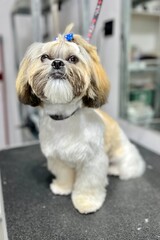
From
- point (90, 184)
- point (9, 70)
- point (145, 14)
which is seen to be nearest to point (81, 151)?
point (90, 184)

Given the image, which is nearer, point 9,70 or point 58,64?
point 58,64

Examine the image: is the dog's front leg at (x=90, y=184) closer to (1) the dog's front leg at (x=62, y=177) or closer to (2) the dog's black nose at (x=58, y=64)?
(1) the dog's front leg at (x=62, y=177)

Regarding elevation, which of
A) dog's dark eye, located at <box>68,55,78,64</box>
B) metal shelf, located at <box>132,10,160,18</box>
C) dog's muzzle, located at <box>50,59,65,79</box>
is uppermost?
metal shelf, located at <box>132,10,160,18</box>

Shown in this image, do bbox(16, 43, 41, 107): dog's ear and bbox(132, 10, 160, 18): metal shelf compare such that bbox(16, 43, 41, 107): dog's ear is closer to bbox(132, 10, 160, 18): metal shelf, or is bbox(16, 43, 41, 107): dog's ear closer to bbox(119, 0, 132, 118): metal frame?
bbox(119, 0, 132, 118): metal frame

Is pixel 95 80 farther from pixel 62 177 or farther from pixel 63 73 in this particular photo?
pixel 62 177

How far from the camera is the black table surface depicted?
0.79m

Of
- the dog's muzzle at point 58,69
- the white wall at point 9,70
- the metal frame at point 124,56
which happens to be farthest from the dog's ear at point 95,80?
the white wall at point 9,70

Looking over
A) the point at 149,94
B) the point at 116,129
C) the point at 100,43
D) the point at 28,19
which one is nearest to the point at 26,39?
the point at 28,19

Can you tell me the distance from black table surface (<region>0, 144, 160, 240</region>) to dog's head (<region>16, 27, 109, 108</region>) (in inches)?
→ 17.2

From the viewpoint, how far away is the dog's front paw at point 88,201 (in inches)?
35.4

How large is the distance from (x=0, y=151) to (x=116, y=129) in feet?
2.65

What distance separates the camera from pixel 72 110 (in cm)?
86

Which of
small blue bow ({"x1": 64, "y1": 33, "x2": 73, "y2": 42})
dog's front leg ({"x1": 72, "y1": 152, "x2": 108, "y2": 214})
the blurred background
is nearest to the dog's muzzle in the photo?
small blue bow ({"x1": 64, "y1": 33, "x2": 73, "y2": 42})

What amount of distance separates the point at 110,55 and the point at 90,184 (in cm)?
101
